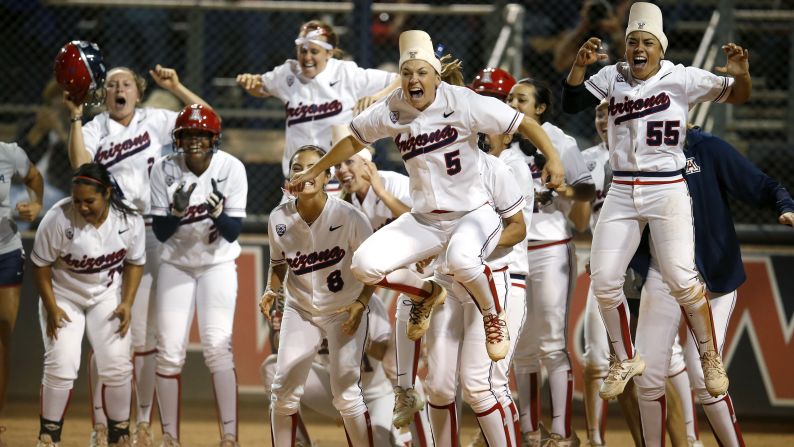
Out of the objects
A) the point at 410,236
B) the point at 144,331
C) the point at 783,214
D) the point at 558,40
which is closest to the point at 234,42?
the point at 558,40


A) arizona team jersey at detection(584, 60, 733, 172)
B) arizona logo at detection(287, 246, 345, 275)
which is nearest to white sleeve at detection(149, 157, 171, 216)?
arizona logo at detection(287, 246, 345, 275)

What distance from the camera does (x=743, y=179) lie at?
5352mm

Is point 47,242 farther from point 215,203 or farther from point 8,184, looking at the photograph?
point 215,203

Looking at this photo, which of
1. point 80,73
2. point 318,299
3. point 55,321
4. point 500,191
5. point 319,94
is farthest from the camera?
point 319,94

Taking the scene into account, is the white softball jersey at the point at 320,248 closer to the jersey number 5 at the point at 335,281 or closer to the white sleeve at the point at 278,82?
the jersey number 5 at the point at 335,281

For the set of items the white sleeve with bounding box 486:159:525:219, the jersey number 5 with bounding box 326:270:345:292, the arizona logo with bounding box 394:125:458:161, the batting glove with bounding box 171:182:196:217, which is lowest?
the jersey number 5 with bounding box 326:270:345:292

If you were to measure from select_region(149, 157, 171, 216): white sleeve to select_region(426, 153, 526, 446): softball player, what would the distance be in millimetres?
1918

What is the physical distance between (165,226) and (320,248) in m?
1.27

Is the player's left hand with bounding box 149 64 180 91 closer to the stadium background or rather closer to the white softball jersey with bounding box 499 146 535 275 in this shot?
the stadium background

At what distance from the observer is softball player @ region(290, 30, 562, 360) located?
4723 millimetres

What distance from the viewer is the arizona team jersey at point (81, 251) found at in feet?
19.5

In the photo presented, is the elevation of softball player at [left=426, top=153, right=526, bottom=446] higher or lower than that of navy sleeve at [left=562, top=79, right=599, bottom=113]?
lower

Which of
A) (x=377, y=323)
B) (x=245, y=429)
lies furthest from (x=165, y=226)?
(x=245, y=429)

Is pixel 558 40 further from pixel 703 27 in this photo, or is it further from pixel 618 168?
pixel 618 168
